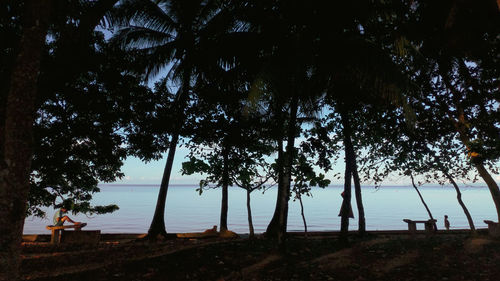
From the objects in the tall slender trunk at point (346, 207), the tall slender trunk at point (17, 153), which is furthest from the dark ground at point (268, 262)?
the tall slender trunk at point (17, 153)

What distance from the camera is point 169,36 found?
15117 millimetres

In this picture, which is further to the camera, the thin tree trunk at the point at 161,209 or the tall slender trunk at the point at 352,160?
the thin tree trunk at the point at 161,209

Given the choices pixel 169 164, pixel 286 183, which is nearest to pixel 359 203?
pixel 286 183

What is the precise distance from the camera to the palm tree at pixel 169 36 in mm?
13953

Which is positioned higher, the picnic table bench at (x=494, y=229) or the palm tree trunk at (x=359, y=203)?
the palm tree trunk at (x=359, y=203)

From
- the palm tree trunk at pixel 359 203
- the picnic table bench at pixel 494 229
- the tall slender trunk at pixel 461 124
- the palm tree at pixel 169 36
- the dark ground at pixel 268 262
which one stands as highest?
the palm tree at pixel 169 36

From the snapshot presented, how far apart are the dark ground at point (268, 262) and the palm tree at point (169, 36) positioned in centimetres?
480

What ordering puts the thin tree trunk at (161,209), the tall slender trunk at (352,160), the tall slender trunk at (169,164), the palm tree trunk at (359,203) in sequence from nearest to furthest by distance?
1. the tall slender trunk at (352,160)
2. the tall slender trunk at (169,164)
3. the thin tree trunk at (161,209)
4. the palm tree trunk at (359,203)

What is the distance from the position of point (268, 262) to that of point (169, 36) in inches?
459

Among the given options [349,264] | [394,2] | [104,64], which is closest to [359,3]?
[394,2]

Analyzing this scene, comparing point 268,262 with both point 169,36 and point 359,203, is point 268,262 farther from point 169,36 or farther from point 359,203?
point 169,36

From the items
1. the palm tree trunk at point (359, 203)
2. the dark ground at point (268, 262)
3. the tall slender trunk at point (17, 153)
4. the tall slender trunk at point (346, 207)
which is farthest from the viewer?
the palm tree trunk at point (359, 203)

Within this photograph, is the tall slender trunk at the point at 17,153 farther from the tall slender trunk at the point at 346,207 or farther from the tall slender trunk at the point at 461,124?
the tall slender trunk at the point at 461,124

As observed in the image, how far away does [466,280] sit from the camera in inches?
282
